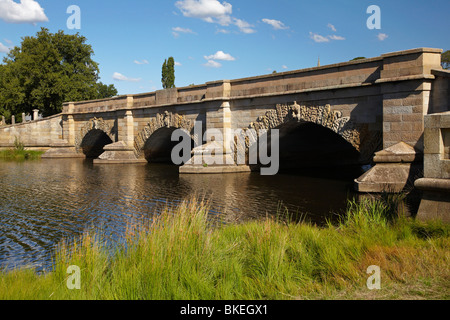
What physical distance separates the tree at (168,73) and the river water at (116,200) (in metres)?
48.9

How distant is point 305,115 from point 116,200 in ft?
26.2

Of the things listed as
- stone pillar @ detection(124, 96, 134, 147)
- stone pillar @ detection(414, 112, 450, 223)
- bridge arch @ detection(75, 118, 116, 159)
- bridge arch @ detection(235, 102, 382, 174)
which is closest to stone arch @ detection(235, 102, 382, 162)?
bridge arch @ detection(235, 102, 382, 174)

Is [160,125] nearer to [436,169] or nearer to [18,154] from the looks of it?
[18,154]

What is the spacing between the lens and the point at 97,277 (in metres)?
4.74

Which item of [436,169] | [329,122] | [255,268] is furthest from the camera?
[329,122]

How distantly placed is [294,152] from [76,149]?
2023 centimetres

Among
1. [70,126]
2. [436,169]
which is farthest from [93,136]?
[436,169]

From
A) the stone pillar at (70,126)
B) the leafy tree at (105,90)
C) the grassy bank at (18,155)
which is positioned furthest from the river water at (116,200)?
the leafy tree at (105,90)

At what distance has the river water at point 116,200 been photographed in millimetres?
8430

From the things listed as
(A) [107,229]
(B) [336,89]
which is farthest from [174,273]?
(B) [336,89]

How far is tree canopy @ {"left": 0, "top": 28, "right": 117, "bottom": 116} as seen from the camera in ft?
130

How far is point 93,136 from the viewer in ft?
112
